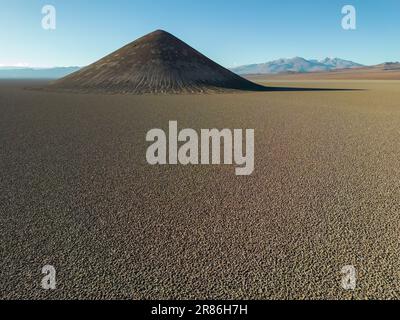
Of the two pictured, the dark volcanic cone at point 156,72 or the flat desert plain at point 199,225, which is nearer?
the flat desert plain at point 199,225

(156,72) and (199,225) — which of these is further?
(156,72)

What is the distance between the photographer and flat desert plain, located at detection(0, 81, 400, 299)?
4207 mm

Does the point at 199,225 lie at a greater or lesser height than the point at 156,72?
lesser

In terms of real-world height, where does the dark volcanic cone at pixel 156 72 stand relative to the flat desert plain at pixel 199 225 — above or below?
above

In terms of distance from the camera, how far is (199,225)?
5844 mm

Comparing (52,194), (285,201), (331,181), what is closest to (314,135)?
(331,181)

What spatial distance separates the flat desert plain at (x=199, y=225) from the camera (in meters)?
4.21

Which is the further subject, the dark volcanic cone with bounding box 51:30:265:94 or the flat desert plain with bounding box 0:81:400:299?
the dark volcanic cone with bounding box 51:30:265:94

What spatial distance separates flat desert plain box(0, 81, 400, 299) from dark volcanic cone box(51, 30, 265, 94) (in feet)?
151

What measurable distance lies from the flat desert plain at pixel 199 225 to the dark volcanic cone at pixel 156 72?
4590 centimetres

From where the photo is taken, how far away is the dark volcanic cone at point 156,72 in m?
57.8

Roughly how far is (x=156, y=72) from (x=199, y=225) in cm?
6058
